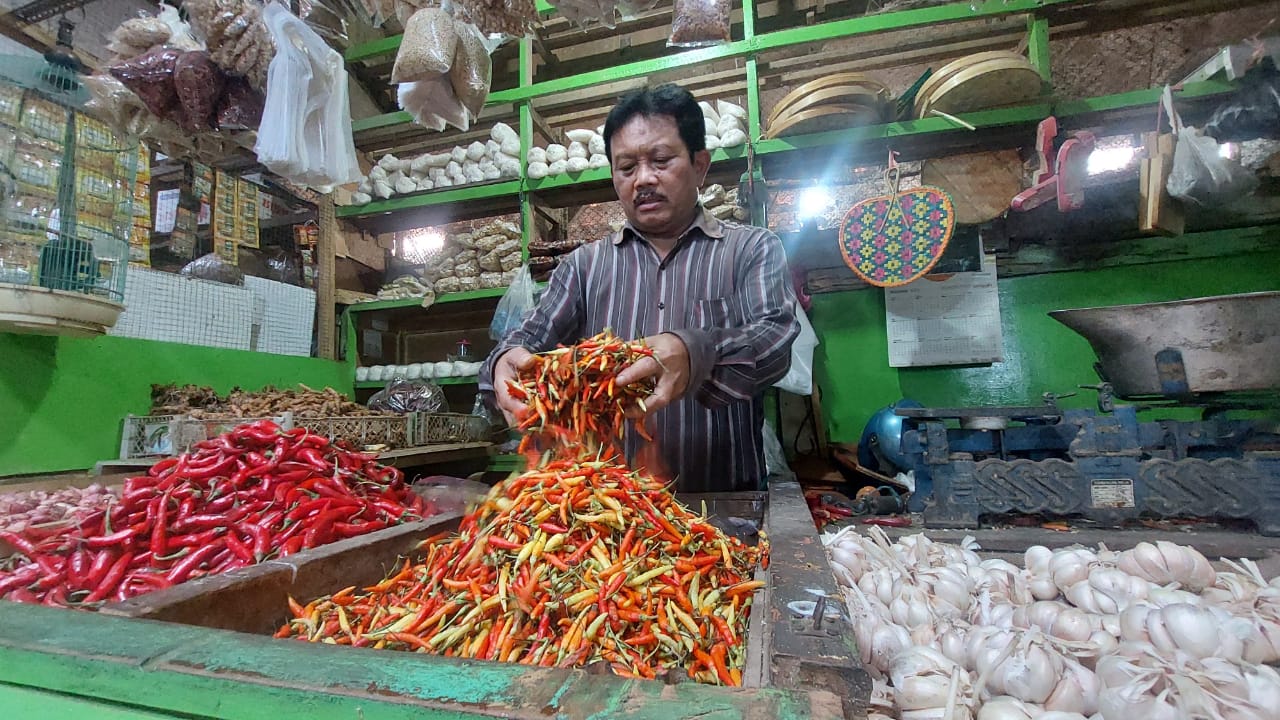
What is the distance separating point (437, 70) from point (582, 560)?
2.79 m

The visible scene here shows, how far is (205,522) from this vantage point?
6.12 ft

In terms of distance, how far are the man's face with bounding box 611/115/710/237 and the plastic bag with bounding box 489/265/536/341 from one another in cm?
195

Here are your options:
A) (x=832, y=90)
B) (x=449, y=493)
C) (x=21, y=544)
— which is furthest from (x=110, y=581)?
(x=832, y=90)

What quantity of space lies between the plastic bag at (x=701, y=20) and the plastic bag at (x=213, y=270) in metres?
3.94

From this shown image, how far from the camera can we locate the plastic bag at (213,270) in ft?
13.8

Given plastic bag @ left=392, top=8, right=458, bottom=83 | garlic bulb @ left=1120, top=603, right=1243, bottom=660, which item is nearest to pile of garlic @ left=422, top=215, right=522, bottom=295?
plastic bag @ left=392, top=8, right=458, bottom=83

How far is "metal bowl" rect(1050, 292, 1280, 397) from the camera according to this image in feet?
7.29

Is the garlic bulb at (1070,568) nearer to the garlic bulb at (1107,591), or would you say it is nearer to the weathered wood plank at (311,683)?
the garlic bulb at (1107,591)

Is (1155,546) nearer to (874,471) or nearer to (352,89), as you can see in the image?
(874,471)

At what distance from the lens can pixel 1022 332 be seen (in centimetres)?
416

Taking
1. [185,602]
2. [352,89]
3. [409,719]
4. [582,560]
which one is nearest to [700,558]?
[582,560]

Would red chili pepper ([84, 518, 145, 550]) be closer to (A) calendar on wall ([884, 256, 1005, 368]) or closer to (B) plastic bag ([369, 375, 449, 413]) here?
(B) plastic bag ([369, 375, 449, 413])

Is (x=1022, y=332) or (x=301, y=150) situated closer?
(x=301, y=150)

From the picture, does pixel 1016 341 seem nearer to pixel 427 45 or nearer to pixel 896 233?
pixel 896 233
